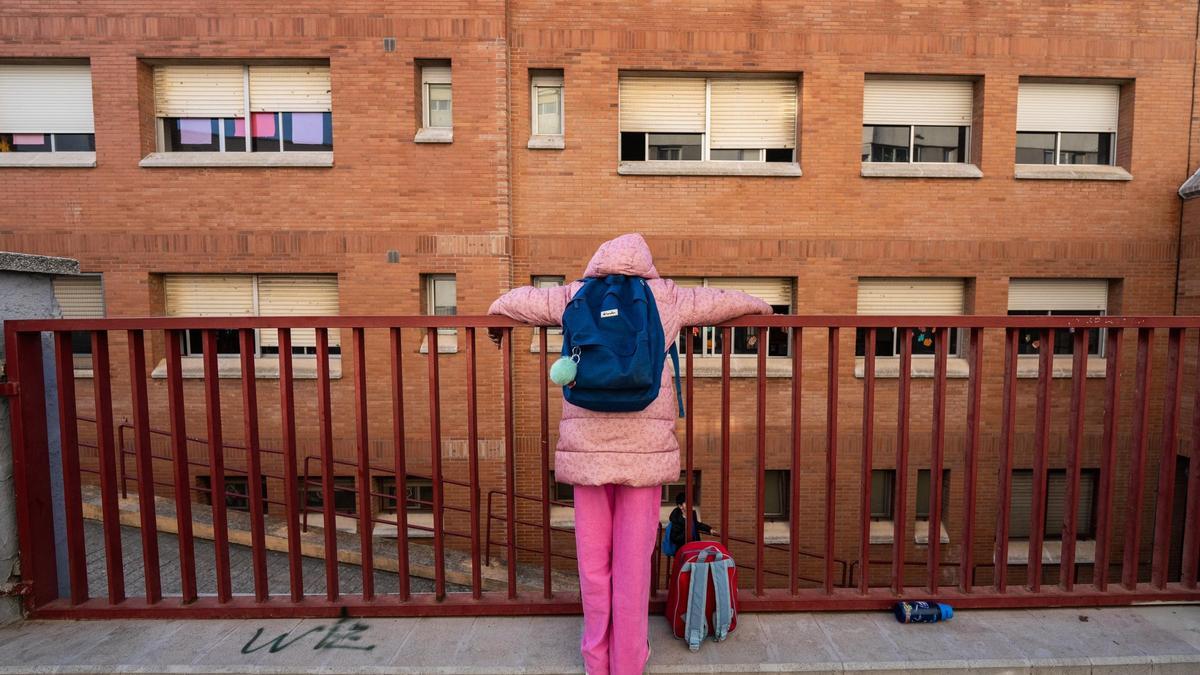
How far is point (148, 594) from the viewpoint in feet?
9.50

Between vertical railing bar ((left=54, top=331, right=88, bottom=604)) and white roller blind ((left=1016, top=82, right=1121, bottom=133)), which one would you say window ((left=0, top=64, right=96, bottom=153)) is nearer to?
vertical railing bar ((left=54, top=331, right=88, bottom=604))

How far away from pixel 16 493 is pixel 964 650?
14.8 feet

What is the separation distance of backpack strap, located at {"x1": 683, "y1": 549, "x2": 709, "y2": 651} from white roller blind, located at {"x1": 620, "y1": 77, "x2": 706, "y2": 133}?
822 centimetres

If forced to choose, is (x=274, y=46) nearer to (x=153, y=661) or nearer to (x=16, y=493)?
(x=16, y=493)

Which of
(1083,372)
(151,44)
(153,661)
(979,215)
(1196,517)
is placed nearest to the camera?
(153,661)

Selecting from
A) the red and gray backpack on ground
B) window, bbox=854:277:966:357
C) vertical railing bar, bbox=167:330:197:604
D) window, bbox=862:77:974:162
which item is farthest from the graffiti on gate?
window, bbox=862:77:974:162

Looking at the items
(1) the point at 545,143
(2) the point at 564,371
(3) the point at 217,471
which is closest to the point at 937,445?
(2) the point at 564,371

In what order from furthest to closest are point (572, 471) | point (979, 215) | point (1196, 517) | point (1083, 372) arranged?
point (979, 215) → point (1196, 517) → point (1083, 372) → point (572, 471)

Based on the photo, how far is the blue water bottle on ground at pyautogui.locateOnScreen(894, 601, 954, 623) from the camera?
9.30 feet

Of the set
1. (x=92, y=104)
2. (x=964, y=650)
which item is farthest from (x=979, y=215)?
(x=92, y=104)

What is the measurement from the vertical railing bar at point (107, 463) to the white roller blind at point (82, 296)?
27.4 feet

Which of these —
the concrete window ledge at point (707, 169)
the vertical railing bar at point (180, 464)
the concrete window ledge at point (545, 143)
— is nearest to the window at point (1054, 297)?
the concrete window ledge at point (707, 169)

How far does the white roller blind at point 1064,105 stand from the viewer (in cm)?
959

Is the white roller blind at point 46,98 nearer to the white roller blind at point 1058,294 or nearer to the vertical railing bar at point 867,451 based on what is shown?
the vertical railing bar at point 867,451
